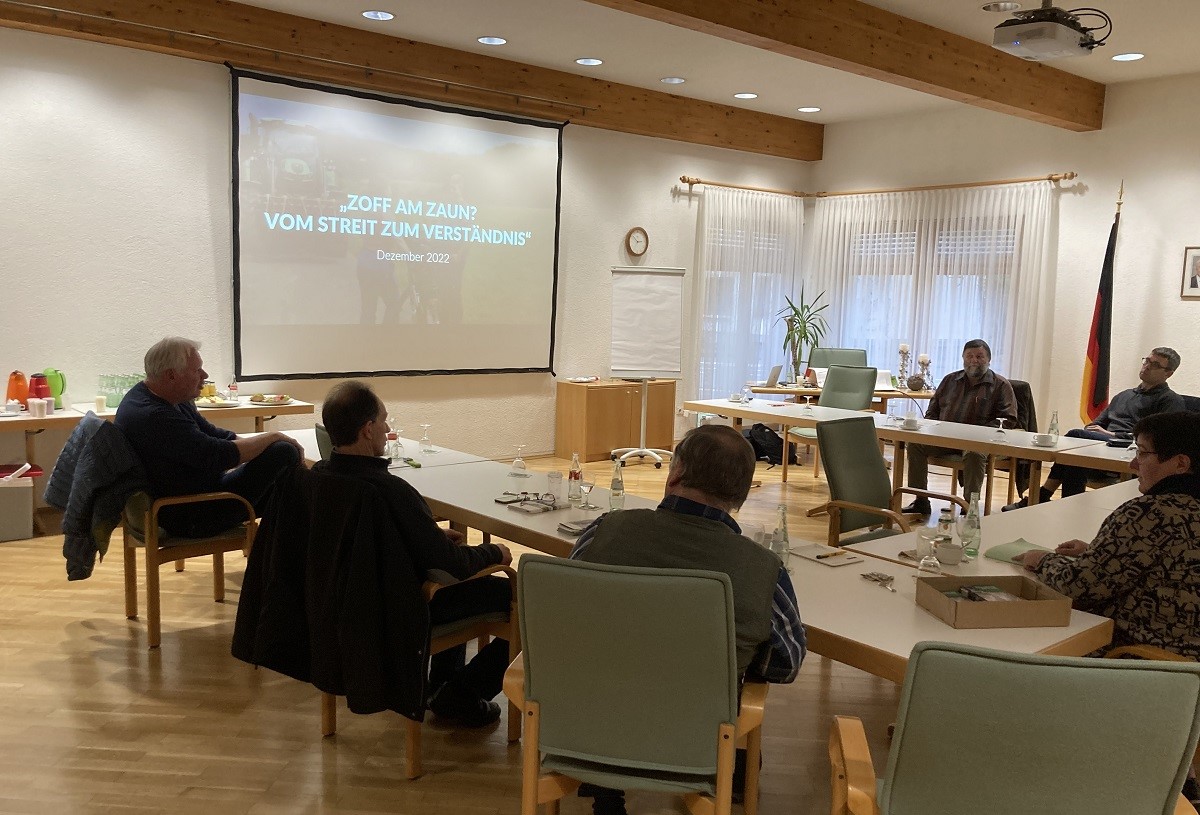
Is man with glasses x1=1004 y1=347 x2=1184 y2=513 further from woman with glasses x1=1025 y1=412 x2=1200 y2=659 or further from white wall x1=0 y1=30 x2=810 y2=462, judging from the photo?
white wall x1=0 y1=30 x2=810 y2=462

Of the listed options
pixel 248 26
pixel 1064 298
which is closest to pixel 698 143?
pixel 1064 298

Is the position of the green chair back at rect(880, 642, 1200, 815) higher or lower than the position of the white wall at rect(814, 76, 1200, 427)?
lower

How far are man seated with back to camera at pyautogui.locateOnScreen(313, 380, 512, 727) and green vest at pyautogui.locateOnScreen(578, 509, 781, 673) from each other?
752mm

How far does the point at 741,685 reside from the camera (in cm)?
210

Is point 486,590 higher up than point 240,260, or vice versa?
point 240,260

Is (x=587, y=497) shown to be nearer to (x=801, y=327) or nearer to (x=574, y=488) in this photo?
(x=574, y=488)

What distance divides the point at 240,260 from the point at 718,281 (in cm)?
462

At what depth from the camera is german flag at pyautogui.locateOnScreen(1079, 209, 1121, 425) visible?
7730mm

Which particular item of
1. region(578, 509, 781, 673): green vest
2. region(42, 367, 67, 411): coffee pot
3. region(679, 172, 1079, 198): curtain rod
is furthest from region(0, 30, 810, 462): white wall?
region(578, 509, 781, 673): green vest

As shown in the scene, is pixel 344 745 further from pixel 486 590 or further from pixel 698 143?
pixel 698 143

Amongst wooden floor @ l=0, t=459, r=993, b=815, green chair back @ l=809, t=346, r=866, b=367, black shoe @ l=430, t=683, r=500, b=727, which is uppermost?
green chair back @ l=809, t=346, r=866, b=367

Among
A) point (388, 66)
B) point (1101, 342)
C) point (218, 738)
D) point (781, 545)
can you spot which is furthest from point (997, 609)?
point (1101, 342)

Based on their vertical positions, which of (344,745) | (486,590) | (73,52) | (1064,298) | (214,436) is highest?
(73,52)

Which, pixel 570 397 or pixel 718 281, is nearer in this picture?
pixel 570 397
